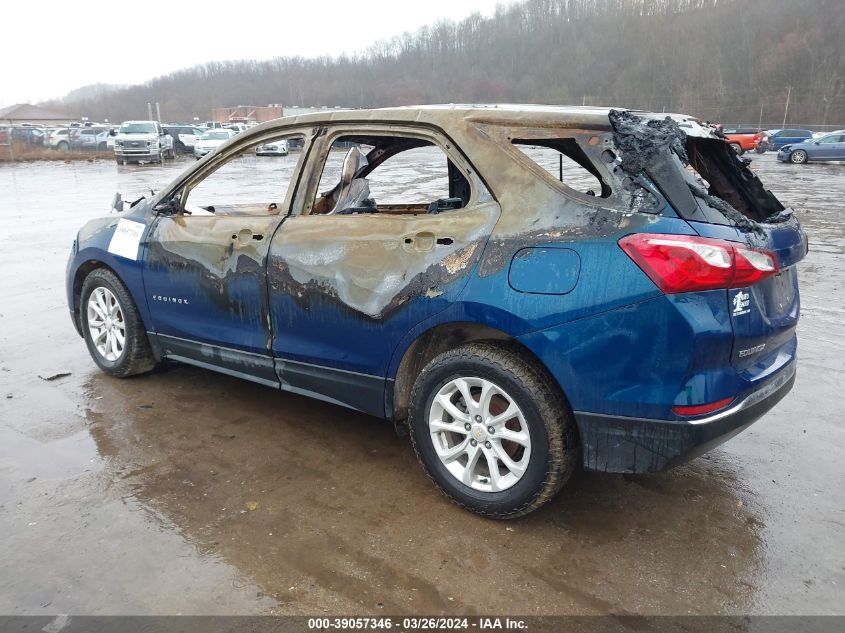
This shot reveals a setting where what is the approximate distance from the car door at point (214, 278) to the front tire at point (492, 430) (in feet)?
3.78

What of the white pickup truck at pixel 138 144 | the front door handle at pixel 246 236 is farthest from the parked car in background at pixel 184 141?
the front door handle at pixel 246 236

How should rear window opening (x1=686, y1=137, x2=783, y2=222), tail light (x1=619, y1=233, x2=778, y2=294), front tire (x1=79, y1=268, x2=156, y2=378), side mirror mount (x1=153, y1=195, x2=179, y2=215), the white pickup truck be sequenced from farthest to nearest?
the white pickup truck → front tire (x1=79, y1=268, x2=156, y2=378) → side mirror mount (x1=153, y1=195, x2=179, y2=215) → rear window opening (x1=686, y1=137, x2=783, y2=222) → tail light (x1=619, y1=233, x2=778, y2=294)

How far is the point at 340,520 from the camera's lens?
3.06 metres

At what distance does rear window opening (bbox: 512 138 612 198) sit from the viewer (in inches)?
117

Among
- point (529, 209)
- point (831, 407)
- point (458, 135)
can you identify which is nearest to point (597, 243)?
point (529, 209)

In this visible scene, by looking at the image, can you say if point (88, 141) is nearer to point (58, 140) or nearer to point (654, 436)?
point (58, 140)

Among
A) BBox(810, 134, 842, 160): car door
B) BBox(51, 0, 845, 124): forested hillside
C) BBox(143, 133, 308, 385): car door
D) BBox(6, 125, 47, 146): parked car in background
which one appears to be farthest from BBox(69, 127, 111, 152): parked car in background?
BBox(51, 0, 845, 124): forested hillside

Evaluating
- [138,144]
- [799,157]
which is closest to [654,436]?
[138,144]

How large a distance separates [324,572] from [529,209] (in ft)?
5.66

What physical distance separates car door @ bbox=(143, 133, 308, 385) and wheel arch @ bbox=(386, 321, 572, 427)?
861 mm

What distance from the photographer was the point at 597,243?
2.69 metres

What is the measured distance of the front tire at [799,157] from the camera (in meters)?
30.7

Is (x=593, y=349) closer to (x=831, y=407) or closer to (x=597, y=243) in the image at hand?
(x=597, y=243)

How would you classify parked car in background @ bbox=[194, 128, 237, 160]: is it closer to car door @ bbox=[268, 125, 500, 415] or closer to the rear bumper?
car door @ bbox=[268, 125, 500, 415]
